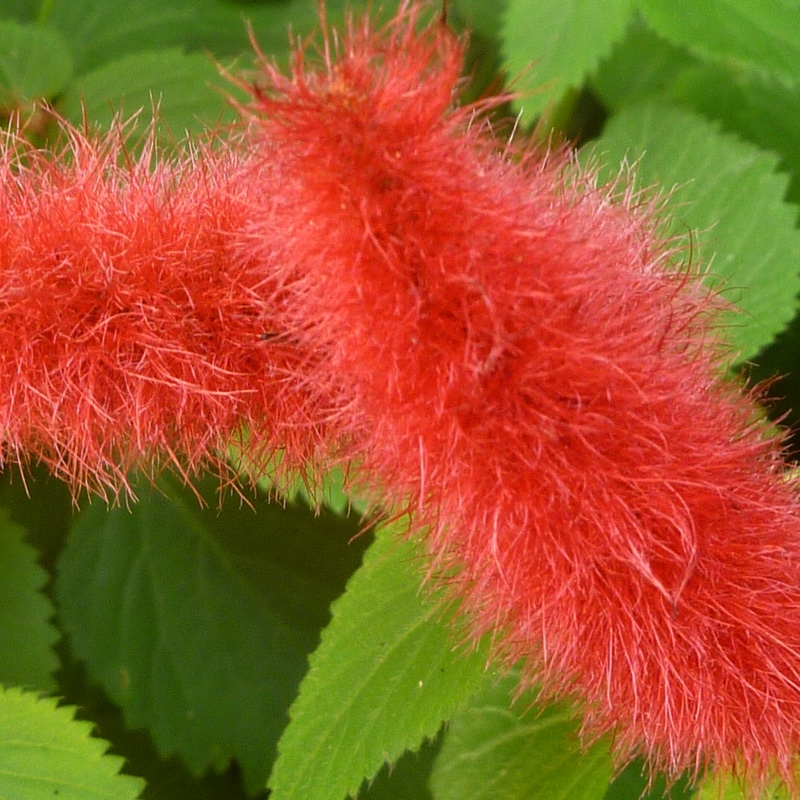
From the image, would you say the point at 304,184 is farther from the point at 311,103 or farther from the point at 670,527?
the point at 670,527

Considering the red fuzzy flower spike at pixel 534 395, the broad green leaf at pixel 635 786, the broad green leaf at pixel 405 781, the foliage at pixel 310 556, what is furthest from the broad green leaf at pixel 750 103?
the broad green leaf at pixel 405 781

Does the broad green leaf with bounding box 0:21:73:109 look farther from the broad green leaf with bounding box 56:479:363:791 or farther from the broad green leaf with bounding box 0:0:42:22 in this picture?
the broad green leaf with bounding box 56:479:363:791

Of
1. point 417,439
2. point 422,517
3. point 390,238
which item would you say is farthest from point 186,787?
point 390,238

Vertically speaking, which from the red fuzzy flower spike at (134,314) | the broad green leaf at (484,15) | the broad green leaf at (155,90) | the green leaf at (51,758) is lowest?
the green leaf at (51,758)

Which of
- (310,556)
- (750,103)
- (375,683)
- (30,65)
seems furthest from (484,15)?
(375,683)

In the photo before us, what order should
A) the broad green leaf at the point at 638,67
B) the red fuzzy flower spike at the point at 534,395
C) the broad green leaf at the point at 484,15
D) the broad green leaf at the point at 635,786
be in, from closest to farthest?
the red fuzzy flower spike at the point at 534,395 < the broad green leaf at the point at 635,786 < the broad green leaf at the point at 638,67 < the broad green leaf at the point at 484,15

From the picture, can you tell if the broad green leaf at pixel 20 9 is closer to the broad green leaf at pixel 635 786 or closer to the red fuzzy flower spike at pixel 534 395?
the red fuzzy flower spike at pixel 534 395

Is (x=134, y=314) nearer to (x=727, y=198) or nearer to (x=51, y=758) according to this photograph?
(x=51, y=758)
